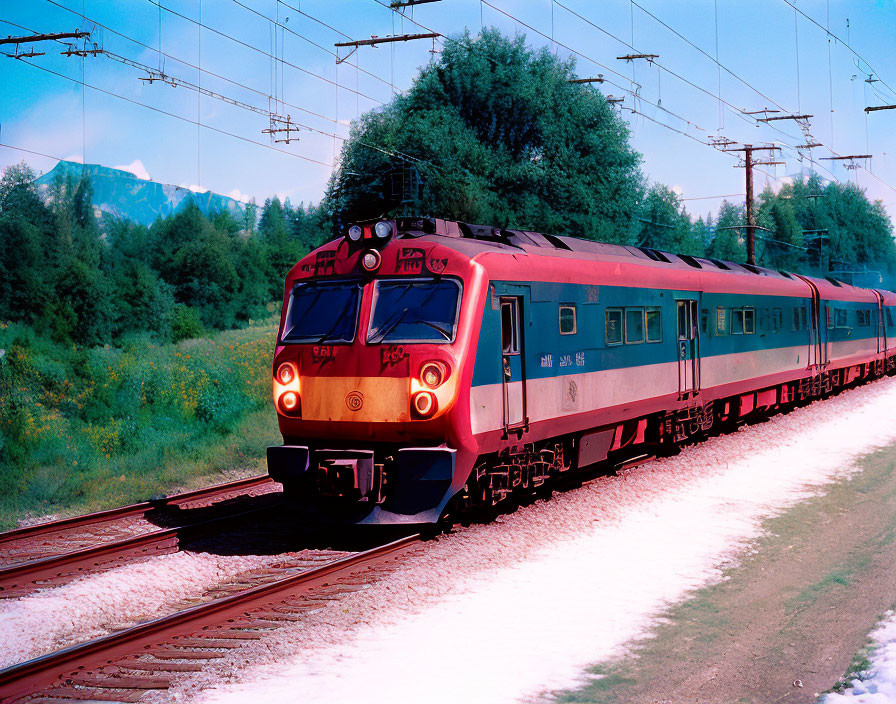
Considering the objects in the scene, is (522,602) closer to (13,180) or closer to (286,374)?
(286,374)

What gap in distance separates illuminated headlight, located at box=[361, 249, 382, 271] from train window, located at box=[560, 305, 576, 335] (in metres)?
2.64

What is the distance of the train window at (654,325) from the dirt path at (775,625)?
160 inches

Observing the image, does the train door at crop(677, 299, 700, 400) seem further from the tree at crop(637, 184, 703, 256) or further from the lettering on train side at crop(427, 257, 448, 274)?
the tree at crop(637, 184, 703, 256)

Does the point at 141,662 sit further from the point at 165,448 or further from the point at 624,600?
the point at 165,448

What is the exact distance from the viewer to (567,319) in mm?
11164

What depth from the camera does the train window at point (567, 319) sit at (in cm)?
1105

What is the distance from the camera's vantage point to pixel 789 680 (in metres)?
5.79

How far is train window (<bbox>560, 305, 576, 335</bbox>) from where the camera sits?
36.2 ft

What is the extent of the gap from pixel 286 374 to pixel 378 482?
1.85m

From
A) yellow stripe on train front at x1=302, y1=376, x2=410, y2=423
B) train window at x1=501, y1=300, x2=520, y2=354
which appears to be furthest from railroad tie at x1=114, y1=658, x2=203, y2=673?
train window at x1=501, y1=300, x2=520, y2=354

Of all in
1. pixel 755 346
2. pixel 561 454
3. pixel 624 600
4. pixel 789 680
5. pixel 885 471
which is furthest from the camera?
pixel 755 346

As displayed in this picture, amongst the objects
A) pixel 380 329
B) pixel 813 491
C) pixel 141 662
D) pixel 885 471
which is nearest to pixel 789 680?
pixel 141 662

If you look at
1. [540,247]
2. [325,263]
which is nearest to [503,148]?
[540,247]

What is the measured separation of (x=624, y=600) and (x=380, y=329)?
395cm
